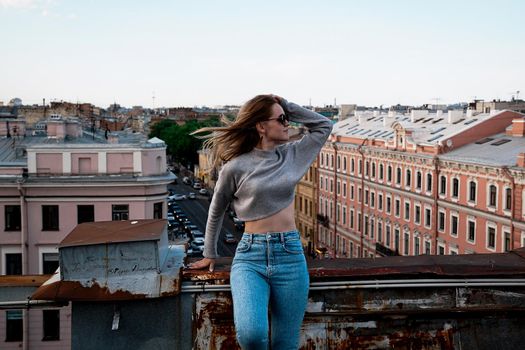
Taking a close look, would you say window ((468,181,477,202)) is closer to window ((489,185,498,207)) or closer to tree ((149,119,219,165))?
window ((489,185,498,207))

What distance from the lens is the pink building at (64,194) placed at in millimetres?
17625

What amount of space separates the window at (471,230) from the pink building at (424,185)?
4cm

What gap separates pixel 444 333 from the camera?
332cm

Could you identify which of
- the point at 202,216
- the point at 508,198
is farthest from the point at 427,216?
the point at 202,216

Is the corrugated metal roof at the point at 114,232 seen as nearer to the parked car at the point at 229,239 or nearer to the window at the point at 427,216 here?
the window at the point at 427,216

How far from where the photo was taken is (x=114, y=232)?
10.7 ft

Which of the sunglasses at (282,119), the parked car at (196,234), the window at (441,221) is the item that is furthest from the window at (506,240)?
the sunglasses at (282,119)

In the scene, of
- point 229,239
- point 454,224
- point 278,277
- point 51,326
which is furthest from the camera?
point 229,239

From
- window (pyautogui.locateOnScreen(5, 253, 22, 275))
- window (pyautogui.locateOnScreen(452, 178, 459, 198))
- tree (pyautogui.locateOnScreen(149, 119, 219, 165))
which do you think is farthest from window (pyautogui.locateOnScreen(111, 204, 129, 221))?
tree (pyautogui.locateOnScreen(149, 119, 219, 165))

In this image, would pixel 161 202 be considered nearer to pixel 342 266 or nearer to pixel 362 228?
pixel 342 266

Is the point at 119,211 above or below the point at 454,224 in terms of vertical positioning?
above

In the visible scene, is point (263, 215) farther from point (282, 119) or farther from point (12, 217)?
point (12, 217)

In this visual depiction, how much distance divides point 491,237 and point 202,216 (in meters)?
29.6

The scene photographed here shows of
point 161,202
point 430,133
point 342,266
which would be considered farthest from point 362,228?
point 342,266
